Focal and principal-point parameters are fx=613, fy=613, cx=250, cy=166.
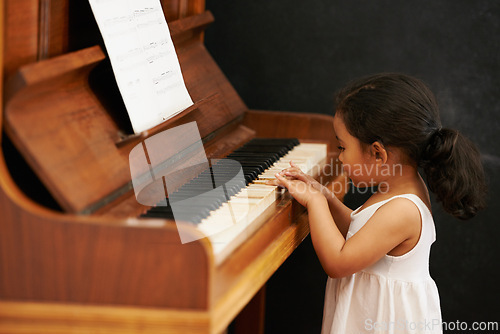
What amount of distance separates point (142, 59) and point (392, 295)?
2.90 ft

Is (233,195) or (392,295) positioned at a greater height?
(233,195)

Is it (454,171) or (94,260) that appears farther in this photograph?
(454,171)

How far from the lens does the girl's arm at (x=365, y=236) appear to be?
1509 millimetres

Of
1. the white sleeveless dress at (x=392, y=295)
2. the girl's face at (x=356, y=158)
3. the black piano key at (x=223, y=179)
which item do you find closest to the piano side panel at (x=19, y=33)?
the black piano key at (x=223, y=179)

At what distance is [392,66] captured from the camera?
2.54m

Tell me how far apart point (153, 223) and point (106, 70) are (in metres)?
0.60

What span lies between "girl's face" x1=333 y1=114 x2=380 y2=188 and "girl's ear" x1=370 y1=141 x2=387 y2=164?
12 millimetres

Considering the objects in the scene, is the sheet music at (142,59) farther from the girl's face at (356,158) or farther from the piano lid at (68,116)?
the girl's face at (356,158)

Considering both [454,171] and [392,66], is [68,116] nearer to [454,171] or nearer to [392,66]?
[454,171]

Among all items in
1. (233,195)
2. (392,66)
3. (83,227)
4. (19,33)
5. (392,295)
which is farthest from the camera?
(392,66)

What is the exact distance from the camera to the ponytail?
1.55m

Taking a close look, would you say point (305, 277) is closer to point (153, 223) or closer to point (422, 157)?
point (422, 157)

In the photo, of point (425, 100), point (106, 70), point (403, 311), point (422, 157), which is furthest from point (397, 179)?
point (106, 70)

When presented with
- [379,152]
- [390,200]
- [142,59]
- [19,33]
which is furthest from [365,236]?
[19,33]
